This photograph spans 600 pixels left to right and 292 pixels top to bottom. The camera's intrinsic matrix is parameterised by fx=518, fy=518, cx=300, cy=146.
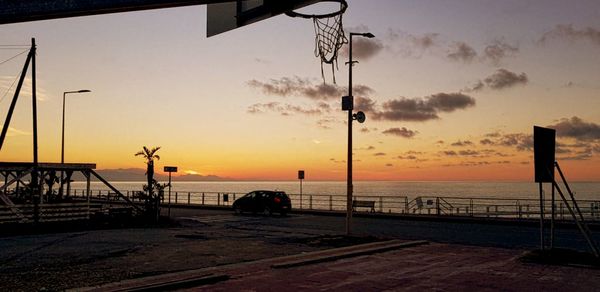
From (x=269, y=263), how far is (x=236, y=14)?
7186mm

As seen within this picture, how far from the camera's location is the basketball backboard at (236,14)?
6.77 metres

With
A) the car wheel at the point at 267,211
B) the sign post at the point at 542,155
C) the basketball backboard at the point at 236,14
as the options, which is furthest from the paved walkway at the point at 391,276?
the car wheel at the point at 267,211

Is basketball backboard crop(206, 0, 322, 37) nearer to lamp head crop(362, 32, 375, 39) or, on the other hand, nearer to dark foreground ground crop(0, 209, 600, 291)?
dark foreground ground crop(0, 209, 600, 291)

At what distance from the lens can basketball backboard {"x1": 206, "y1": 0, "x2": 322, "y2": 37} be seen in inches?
266

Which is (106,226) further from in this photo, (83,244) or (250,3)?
(250,3)

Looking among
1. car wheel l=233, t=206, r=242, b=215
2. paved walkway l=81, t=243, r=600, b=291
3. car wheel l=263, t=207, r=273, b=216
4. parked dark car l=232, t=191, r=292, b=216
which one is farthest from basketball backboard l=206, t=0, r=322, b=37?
car wheel l=233, t=206, r=242, b=215

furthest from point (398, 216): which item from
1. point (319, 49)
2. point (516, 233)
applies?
point (319, 49)

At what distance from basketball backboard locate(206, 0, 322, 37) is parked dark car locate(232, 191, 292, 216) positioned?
82.2 ft

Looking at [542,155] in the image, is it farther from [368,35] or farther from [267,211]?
[267,211]

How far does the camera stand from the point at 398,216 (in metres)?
29.9

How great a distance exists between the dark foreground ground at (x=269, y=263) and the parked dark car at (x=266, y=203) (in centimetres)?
1115

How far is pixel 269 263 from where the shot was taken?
41.2ft

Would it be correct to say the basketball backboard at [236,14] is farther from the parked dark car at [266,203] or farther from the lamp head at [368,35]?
the parked dark car at [266,203]

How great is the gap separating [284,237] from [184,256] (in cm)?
557
